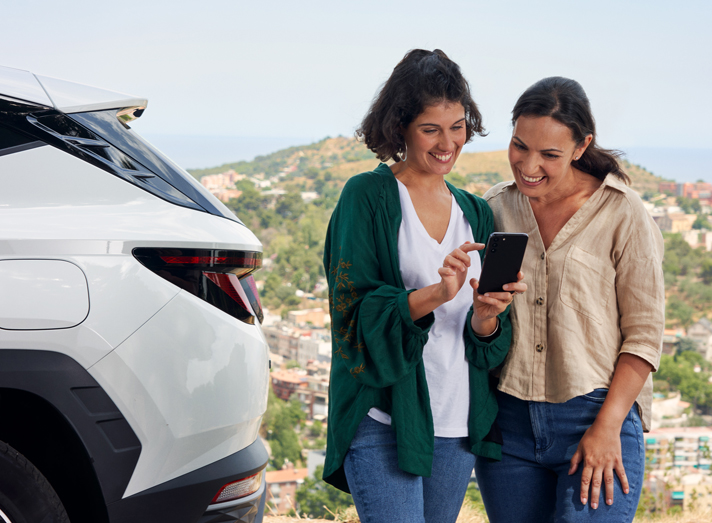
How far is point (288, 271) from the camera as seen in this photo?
43.3m

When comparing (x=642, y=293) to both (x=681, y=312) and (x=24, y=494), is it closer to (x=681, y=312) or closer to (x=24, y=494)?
(x=24, y=494)

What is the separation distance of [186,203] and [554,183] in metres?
1.05

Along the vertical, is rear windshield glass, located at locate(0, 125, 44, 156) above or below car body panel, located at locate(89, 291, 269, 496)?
above

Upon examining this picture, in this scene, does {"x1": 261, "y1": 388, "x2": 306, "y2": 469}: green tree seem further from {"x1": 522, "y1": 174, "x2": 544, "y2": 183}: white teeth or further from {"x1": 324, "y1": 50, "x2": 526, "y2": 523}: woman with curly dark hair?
{"x1": 522, "y1": 174, "x2": 544, "y2": 183}: white teeth

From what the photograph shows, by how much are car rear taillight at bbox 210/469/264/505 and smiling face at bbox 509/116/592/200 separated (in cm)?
112

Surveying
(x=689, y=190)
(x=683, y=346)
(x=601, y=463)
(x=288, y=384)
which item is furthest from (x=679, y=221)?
(x=601, y=463)

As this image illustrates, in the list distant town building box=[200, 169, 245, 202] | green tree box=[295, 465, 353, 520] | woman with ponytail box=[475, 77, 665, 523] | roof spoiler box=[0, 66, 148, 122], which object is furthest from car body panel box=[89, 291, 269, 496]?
distant town building box=[200, 169, 245, 202]

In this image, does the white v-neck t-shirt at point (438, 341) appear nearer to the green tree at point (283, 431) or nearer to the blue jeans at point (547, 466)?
the blue jeans at point (547, 466)

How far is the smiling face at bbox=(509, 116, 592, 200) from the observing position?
5.40ft

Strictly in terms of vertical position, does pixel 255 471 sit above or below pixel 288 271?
above

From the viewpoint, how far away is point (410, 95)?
1.63 m

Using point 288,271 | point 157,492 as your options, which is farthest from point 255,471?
point 288,271

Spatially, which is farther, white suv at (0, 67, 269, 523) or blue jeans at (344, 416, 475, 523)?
blue jeans at (344, 416, 475, 523)

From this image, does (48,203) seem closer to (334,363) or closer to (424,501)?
(334,363)
